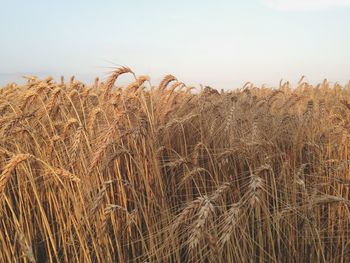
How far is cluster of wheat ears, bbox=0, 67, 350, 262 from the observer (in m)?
1.90

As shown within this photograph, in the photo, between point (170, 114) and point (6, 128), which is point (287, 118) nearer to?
point (170, 114)

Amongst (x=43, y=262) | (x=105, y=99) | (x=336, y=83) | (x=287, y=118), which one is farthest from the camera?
(x=336, y=83)

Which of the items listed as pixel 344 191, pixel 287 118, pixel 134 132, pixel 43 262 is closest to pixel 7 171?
pixel 134 132

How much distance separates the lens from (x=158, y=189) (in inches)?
95.9

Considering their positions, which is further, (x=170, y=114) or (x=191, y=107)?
(x=191, y=107)

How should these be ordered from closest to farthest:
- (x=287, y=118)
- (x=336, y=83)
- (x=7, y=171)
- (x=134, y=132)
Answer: (x=7, y=171)
(x=134, y=132)
(x=287, y=118)
(x=336, y=83)

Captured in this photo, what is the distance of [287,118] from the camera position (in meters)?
3.55

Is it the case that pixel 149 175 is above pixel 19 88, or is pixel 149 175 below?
below

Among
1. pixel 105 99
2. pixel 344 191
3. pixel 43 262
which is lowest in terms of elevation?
pixel 43 262

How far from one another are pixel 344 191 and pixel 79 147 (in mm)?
2249

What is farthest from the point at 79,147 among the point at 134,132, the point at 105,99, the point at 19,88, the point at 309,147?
the point at 19,88

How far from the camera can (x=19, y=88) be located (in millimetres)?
5016

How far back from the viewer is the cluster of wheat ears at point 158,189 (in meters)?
1.90

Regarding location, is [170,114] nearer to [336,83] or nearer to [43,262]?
[43,262]
